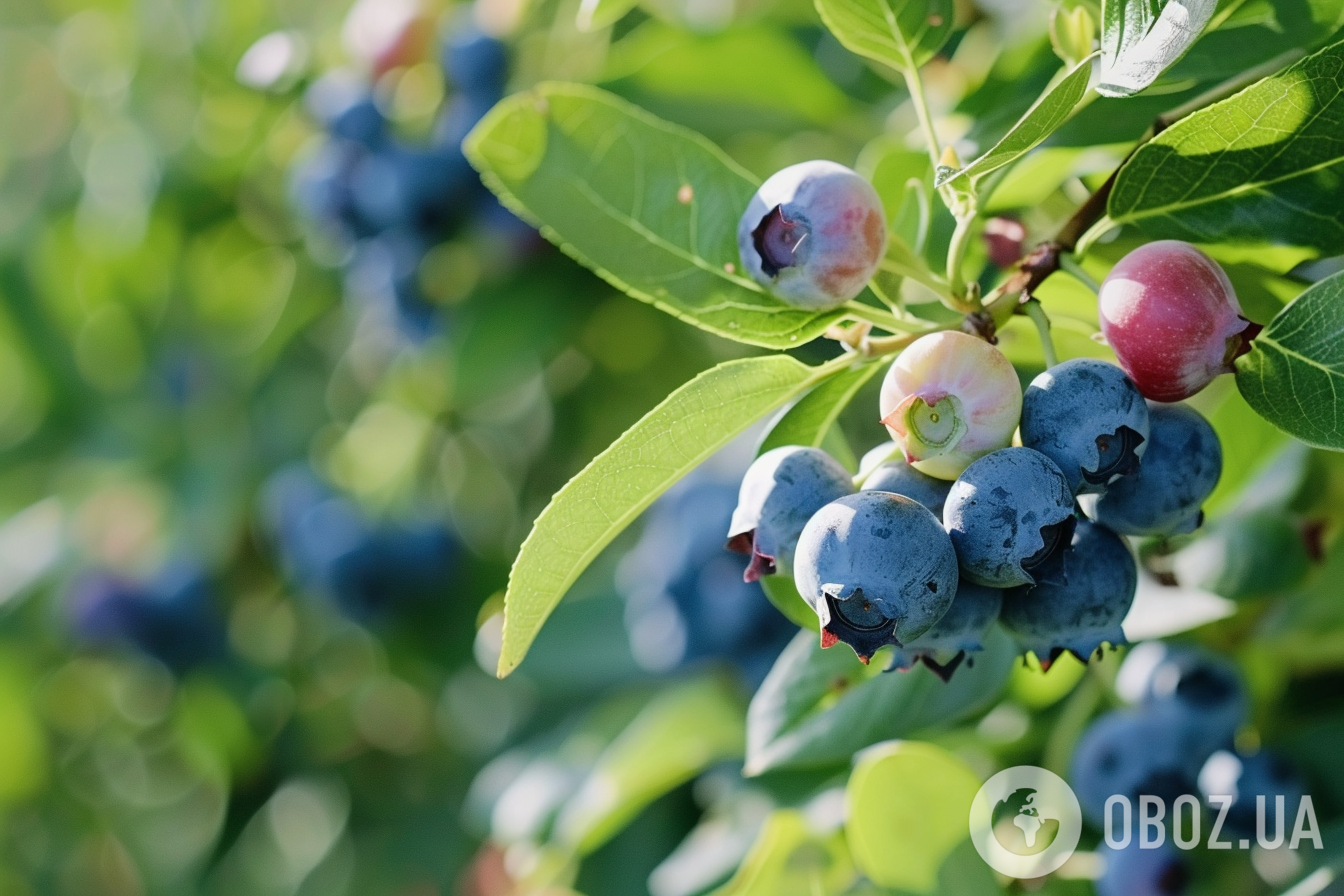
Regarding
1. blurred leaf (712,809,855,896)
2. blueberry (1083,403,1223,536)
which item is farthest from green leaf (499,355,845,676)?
blurred leaf (712,809,855,896)

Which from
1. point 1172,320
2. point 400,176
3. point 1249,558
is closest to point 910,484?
point 1172,320

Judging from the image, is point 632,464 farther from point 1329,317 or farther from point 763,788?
point 763,788

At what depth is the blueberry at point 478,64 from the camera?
4.70 feet

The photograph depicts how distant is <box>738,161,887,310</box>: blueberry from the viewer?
2.26 feet

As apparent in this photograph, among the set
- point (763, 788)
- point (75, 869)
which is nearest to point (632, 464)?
point (763, 788)

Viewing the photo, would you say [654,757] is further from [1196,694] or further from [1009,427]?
[1009,427]

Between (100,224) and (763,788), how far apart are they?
1424 mm

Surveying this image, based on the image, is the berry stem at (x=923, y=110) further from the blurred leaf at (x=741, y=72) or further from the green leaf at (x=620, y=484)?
the blurred leaf at (x=741, y=72)

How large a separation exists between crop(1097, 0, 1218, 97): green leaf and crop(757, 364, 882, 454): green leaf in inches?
8.5

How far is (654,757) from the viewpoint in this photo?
1222mm

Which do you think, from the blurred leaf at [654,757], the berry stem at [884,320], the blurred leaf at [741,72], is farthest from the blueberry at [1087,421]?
the blurred leaf at [741,72]

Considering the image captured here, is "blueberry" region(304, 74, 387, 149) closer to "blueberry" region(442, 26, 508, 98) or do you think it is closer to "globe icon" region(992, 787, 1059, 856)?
"blueberry" region(442, 26, 508, 98)

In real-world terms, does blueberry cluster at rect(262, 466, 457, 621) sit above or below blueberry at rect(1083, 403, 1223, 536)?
below

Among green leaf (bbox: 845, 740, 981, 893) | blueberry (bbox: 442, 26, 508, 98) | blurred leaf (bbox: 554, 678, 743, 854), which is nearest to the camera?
green leaf (bbox: 845, 740, 981, 893)
